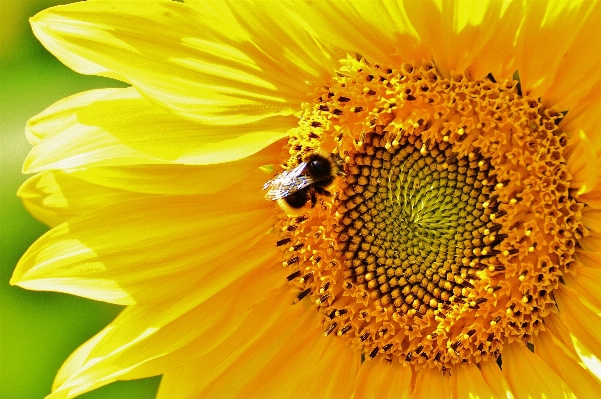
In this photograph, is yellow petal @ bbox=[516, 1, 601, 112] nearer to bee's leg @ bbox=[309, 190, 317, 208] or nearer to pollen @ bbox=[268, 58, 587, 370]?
pollen @ bbox=[268, 58, 587, 370]

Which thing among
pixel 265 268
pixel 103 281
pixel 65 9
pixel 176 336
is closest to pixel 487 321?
pixel 265 268

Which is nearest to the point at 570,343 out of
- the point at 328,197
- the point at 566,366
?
the point at 566,366

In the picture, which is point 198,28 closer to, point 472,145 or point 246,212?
point 246,212

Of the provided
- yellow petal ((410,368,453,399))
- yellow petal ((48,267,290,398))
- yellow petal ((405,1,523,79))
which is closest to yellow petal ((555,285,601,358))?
yellow petal ((410,368,453,399))

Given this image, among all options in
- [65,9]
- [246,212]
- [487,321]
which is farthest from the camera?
[246,212]

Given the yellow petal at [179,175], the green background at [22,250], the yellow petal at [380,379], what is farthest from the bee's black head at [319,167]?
the green background at [22,250]
